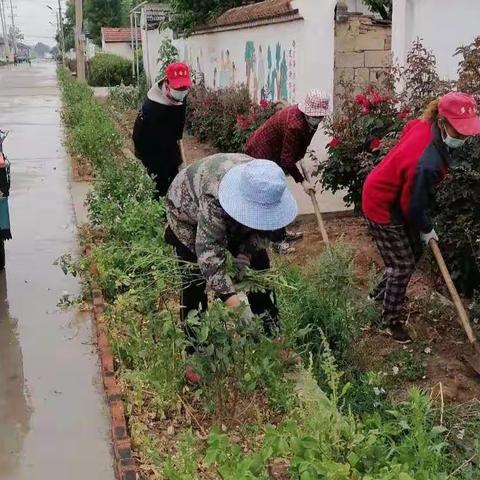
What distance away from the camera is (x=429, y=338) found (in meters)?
4.52

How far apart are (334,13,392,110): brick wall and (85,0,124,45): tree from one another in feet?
142

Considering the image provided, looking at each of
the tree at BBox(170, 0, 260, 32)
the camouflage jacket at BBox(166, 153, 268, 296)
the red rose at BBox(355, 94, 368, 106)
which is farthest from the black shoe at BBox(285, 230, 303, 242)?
the tree at BBox(170, 0, 260, 32)

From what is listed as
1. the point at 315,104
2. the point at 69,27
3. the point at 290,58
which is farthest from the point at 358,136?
the point at 69,27

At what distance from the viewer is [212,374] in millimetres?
3072

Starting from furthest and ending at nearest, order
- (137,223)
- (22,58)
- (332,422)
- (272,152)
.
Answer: (22,58) → (272,152) → (137,223) → (332,422)

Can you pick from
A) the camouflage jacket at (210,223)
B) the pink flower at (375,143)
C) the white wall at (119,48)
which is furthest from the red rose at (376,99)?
the white wall at (119,48)

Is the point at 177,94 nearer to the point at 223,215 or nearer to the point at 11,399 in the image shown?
the point at 11,399

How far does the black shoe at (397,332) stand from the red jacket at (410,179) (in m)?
0.68

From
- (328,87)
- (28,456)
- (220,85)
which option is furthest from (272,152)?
(220,85)

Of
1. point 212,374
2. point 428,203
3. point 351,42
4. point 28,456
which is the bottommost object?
point 28,456

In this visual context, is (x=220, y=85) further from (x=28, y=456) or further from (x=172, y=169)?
(x=28, y=456)

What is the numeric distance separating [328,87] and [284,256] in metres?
3.83

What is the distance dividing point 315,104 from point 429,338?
1772 millimetres

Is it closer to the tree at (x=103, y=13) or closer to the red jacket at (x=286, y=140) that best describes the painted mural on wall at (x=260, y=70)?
the red jacket at (x=286, y=140)
